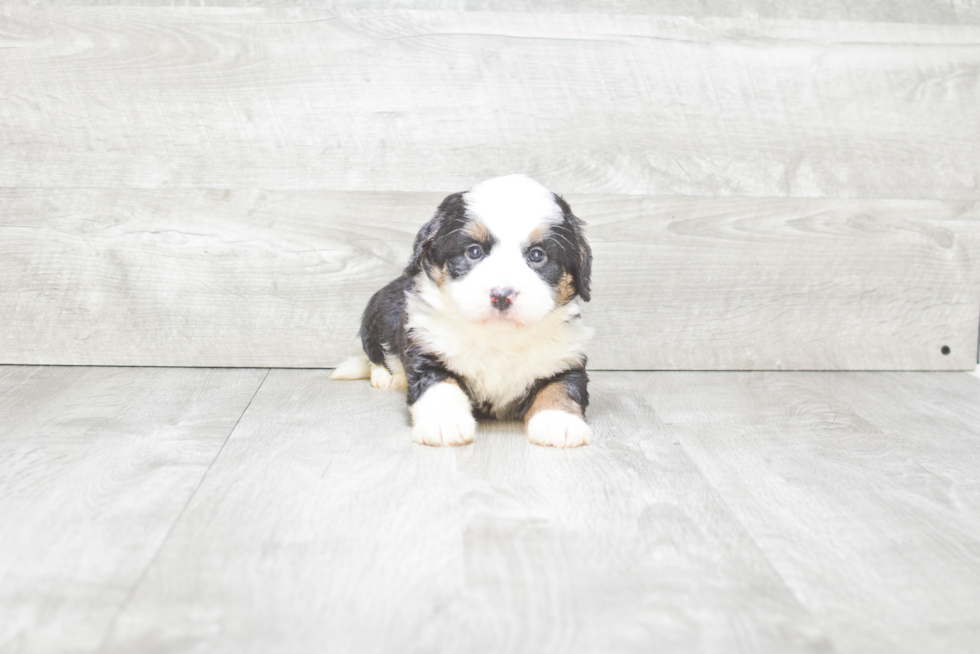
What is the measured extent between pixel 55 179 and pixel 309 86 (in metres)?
0.98

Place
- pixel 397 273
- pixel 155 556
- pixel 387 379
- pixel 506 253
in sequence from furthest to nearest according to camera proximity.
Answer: pixel 397 273 → pixel 387 379 → pixel 506 253 → pixel 155 556

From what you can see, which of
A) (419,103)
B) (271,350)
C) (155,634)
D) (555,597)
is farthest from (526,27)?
(155,634)

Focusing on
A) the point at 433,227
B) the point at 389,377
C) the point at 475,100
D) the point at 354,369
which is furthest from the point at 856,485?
the point at 475,100

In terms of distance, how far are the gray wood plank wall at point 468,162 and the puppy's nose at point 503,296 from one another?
107cm

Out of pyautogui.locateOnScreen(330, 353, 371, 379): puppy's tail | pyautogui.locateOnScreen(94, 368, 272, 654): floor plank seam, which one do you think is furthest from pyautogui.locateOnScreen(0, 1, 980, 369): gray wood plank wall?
pyautogui.locateOnScreen(94, 368, 272, 654): floor plank seam

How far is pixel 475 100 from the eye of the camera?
3.17 metres

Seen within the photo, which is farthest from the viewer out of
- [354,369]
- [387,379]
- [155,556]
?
[354,369]

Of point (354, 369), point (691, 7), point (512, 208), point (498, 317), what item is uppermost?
point (691, 7)

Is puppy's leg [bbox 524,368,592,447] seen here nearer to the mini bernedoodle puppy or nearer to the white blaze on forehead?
the mini bernedoodle puppy

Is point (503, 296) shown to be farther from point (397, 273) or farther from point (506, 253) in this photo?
point (397, 273)

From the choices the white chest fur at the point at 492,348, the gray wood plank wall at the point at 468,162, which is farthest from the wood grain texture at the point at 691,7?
the white chest fur at the point at 492,348

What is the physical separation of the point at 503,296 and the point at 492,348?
0.31 metres

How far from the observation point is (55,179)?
123 inches

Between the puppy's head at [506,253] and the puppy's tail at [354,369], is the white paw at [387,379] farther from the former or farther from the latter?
the puppy's head at [506,253]
